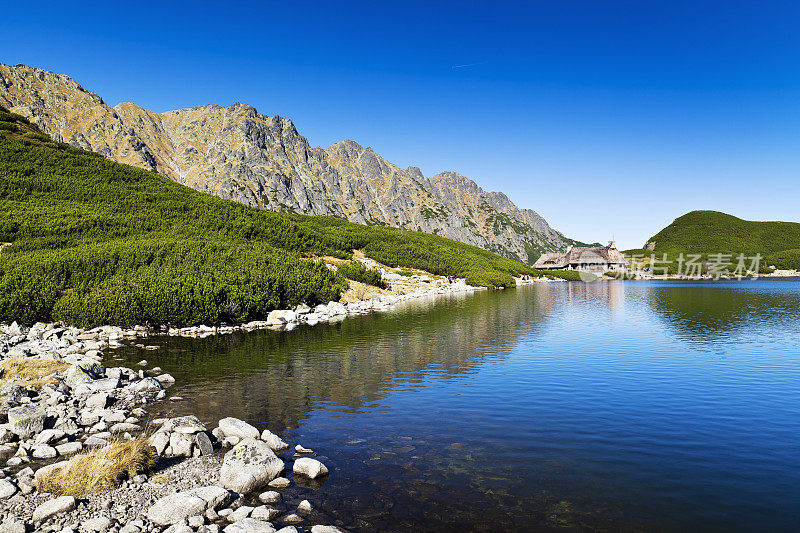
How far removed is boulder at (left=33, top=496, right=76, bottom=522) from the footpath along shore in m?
0.02

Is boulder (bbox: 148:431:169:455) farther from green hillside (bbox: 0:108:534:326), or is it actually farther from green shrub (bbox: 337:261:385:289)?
green shrub (bbox: 337:261:385:289)

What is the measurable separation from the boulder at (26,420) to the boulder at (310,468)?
28.1 ft

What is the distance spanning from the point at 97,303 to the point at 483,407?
31.5 metres

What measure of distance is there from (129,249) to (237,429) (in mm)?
36852

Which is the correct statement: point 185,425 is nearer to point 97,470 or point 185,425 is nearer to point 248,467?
point 97,470

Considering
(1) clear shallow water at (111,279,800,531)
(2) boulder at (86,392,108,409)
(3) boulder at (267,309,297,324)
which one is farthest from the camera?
(3) boulder at (267,309,297,324)

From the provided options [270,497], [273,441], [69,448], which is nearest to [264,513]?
[270,497]

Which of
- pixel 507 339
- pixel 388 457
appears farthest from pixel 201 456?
pixel 507 339

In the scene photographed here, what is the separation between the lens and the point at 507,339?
107 feet

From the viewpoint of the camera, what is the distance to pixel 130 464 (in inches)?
449

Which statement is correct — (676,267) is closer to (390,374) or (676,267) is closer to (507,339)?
(507,339)

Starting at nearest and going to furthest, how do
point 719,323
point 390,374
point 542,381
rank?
point 542,381
point 390,374
point 719,323

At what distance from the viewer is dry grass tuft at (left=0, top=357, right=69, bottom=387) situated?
19.0 meters

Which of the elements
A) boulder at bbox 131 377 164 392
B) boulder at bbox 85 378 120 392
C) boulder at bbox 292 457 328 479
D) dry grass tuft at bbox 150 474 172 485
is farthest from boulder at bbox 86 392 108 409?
boulder at bbox 292 457 328 479
